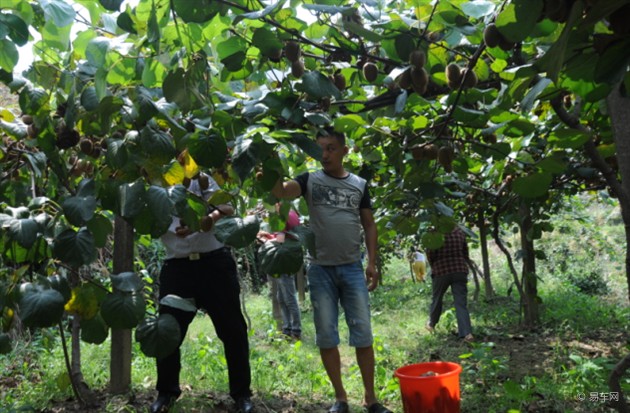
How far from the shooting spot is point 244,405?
9.86 feet

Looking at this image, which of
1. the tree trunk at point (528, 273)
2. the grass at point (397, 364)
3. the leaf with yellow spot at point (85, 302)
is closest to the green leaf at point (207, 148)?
the leaf with yellow spot at point (85, 302)

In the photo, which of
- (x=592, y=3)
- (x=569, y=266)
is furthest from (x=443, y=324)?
(x=569, y=266)

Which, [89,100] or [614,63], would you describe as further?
[89,100]

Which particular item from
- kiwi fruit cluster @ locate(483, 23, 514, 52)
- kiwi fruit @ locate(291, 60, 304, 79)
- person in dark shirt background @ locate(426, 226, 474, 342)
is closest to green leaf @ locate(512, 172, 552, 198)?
kiwi fruit cluster @ locate(483, 23, 514, 52)

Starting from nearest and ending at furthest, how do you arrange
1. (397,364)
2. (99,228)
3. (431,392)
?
(99,228), (431,392), (397,364)

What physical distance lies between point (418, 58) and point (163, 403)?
2178mm

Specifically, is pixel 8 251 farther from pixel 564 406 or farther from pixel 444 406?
pixel 564 406

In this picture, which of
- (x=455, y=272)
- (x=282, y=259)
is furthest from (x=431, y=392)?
(x=455, y=272)

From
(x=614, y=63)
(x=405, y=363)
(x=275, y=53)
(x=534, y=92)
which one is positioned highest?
(x=275, y=53)

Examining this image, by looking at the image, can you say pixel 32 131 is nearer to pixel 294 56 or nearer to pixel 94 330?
pixel 94 330

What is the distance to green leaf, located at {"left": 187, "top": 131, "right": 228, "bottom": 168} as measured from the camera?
63.4 inches

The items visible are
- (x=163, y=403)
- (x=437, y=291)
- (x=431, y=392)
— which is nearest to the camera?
(x=431, y=392)

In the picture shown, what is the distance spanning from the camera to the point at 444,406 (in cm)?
280

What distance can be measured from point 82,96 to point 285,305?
4897 millimetres
